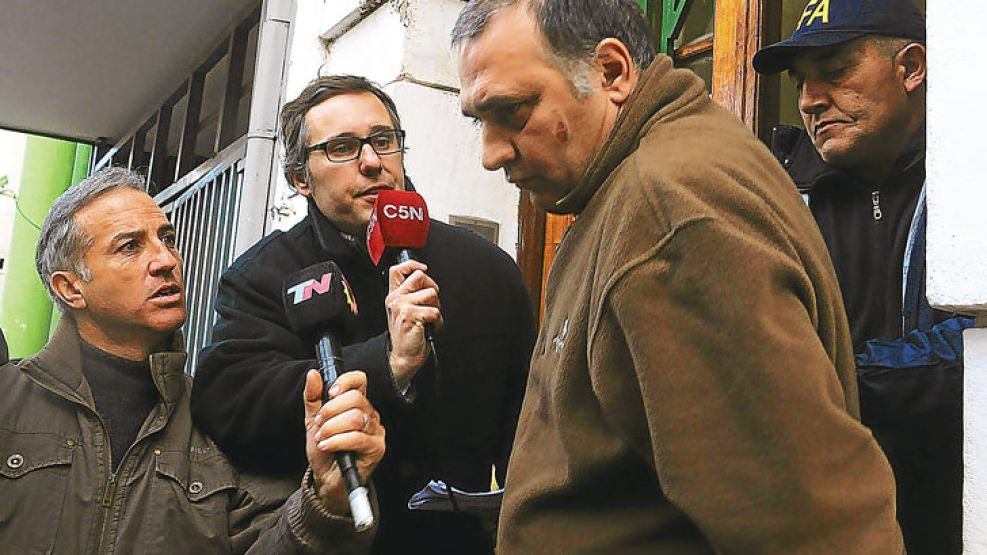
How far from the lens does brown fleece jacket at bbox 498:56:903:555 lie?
1.03 meters

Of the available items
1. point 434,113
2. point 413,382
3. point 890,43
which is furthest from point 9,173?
point 890,43

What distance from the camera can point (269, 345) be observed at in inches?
83.6

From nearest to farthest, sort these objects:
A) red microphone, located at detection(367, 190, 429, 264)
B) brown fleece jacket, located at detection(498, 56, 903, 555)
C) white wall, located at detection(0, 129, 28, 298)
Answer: brown fleece jacket, located at detection(498, 56, 903, 555) → red microphone, located at detection(367, 190, 429, 264) → white wall, located at detection(0, 129, 28, 298)

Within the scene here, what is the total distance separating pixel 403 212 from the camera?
79.0 inches

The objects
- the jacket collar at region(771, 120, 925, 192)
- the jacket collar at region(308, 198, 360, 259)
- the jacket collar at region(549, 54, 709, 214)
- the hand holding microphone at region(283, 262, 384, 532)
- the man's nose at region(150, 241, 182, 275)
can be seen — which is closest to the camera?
the jacket collar at region(549, 54, 709, 214)

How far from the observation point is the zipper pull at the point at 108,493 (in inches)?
84.9

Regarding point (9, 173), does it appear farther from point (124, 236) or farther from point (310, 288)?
point (310, 288)

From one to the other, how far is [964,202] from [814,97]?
1.68 feet

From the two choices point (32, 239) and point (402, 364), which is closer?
point (402, 364)

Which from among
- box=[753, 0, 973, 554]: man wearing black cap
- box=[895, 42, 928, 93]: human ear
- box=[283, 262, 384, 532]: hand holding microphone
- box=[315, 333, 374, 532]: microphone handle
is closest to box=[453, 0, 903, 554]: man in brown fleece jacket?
box=[315, 333, 374, 532]: microphone handle

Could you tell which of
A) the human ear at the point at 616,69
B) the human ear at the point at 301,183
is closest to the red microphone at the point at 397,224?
the human ear at the point at 301,183

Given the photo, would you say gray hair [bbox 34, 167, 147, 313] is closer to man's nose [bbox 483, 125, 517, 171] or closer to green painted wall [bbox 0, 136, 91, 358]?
man's nose [bbox 483, 125, 517, 171]

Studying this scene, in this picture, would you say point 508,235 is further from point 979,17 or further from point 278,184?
point 979,17

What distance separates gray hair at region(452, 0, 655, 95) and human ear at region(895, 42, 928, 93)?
578 millimetres
